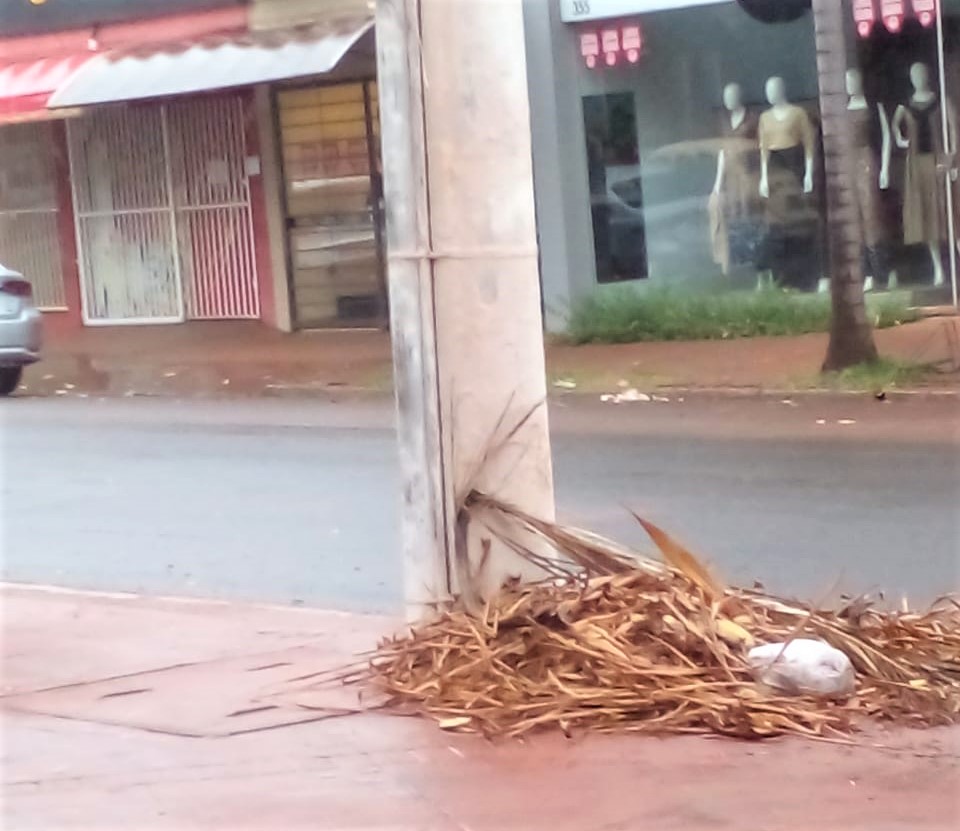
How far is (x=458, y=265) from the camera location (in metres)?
5.63

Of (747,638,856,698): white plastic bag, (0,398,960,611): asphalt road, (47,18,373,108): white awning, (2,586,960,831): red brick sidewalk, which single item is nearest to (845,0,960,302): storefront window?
(0,398,960,611): asphalt road

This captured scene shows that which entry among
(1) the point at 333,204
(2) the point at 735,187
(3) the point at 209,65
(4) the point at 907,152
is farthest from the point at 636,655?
(1) the point at 333,204

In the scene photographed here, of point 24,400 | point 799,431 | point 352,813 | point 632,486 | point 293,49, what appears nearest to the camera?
point 352,813

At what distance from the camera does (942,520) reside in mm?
8672

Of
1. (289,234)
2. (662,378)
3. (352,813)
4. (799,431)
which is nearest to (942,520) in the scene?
(799,431)

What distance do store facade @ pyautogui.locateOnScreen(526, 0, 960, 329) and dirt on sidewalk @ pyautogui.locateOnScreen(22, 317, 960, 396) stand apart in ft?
4.94

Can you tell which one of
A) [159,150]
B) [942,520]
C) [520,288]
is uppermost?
[159,150]

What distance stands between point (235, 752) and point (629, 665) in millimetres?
1189

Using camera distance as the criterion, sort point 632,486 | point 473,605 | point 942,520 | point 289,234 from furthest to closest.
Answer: point 289,234
point 632,486
point 942,520
point 473,605

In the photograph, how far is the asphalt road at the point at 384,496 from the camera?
8.04 metres

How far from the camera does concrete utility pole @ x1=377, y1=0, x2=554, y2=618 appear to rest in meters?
5.59

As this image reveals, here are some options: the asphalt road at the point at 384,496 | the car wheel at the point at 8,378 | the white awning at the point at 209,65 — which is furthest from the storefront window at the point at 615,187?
the car wheel at the point at 8,378

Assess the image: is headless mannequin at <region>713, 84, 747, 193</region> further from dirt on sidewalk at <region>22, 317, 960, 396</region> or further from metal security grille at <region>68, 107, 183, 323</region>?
metal security grille at <region>68, 107, 183, 323</region>

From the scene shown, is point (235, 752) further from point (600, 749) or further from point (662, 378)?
point (662, 378)
